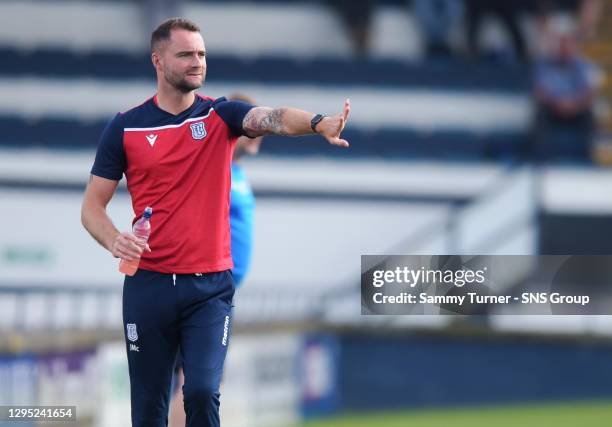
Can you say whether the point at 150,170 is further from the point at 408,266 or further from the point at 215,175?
the point at 408,266

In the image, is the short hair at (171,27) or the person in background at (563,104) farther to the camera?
the person in background at (563,104)

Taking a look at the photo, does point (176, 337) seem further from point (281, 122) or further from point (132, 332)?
point (281, 122)

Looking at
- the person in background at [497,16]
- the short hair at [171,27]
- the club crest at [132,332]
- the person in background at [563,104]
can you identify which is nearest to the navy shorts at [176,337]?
the club crest at [132,332]

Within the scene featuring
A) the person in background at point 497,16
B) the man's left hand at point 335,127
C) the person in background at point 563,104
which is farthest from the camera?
the person in background at point 497,16

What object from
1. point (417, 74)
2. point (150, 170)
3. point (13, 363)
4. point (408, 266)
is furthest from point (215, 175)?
point (417, 74)

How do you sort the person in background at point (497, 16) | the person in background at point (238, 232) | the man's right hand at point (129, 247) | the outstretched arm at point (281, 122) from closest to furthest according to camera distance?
the outstretched arm at point (281, 122)
the man's right hand at point (129, 247)
the person in background at point (238, 232)
the person in background at point (497, 16)

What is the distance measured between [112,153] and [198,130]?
437 millimetres

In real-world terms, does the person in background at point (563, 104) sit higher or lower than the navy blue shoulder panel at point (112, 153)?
higher

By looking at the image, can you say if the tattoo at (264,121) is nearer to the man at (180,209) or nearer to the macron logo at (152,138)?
the man at (180,209)

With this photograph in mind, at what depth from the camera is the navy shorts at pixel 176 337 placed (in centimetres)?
637

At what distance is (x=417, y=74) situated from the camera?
21.9m

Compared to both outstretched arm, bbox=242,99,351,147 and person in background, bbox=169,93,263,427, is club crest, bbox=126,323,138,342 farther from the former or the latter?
person in background, bbox=169,93,263,427

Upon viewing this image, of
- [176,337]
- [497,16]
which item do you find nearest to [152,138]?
[176,337]

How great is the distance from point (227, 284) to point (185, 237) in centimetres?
34
